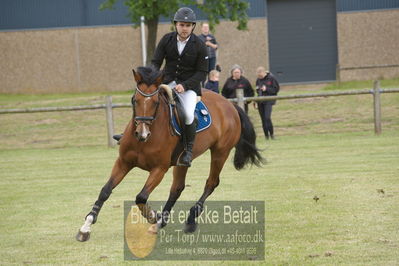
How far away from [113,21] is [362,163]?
21.7 m

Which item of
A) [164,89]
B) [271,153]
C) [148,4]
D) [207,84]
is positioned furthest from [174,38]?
[148,4]

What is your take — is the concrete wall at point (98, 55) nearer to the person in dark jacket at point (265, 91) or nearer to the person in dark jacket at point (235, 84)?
the person in dark jacket at point (265, 91)

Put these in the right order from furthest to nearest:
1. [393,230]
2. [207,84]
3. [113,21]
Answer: [113,21] < [207,84] < [393,230]

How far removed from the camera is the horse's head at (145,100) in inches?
310

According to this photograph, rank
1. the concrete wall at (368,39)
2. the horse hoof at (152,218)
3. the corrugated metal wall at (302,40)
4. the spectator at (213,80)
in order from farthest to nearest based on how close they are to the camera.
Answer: the corrugated metal wall at (302,40)
the concrete wall at (368,39)
the spectator at (213,80)
the horse hoof at (152,218)

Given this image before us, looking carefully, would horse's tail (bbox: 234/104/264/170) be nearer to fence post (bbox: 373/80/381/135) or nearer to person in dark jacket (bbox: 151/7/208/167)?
person in dark jacket (bbox: 151/7/208/167)

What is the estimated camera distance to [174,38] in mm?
9016

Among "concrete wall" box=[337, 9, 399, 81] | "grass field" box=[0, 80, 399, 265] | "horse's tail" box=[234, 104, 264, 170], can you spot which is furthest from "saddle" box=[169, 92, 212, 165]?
"concrete wall" box=[337, 9, 399, 81]

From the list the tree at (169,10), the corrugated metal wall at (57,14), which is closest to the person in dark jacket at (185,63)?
the tree at (169,10)

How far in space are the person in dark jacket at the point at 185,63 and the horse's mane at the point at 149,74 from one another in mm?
478

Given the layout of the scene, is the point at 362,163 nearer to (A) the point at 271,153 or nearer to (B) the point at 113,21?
(A) the point at 271,153

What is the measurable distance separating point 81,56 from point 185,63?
26086mm

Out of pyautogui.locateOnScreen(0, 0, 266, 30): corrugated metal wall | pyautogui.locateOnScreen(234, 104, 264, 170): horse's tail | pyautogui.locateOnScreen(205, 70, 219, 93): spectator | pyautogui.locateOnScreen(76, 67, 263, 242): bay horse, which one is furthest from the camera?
pyautogui.locateOnScreen(0, 0, 266, 30): corrugated metal wall

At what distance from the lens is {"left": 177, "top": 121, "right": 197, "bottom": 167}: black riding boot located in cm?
885
